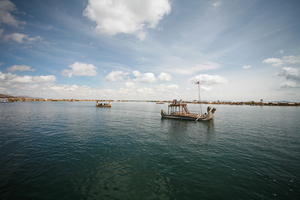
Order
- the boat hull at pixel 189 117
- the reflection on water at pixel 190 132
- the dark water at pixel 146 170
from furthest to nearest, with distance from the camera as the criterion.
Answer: the boat hull at pixel 189 117 < the reflection on water at pixel 190 132 < the dark water at pixel 146 170

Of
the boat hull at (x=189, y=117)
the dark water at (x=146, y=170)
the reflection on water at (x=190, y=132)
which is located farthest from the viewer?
the boat hull at (x=189, y=117)

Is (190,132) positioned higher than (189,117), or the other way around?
(189,117)

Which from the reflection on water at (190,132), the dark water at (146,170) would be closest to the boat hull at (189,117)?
the reflection on water at (190,132)

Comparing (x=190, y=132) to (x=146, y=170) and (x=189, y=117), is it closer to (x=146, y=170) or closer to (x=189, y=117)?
(x=189, y=117)

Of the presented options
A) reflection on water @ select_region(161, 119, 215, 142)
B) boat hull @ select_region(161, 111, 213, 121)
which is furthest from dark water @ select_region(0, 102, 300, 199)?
boat hull @ select_region(161, 111, 213, 121)

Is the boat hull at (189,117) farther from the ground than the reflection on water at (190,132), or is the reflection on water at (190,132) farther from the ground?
the boat hull at (189,117)

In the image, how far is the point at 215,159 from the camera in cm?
1356

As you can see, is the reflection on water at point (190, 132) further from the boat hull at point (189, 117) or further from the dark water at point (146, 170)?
the boat hull at point (189, 117)

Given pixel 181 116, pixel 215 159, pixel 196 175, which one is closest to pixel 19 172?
pixel 196 175

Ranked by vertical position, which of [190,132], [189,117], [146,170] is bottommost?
[146,170]

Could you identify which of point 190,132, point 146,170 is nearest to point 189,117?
point 190,132

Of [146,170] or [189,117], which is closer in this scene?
[146,170]

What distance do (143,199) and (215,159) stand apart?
9.30 meters

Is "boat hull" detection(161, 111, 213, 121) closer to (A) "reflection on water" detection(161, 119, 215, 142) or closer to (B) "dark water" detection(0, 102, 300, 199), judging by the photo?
(A) "reflection on water" detection(161, 119, 215, 142)
